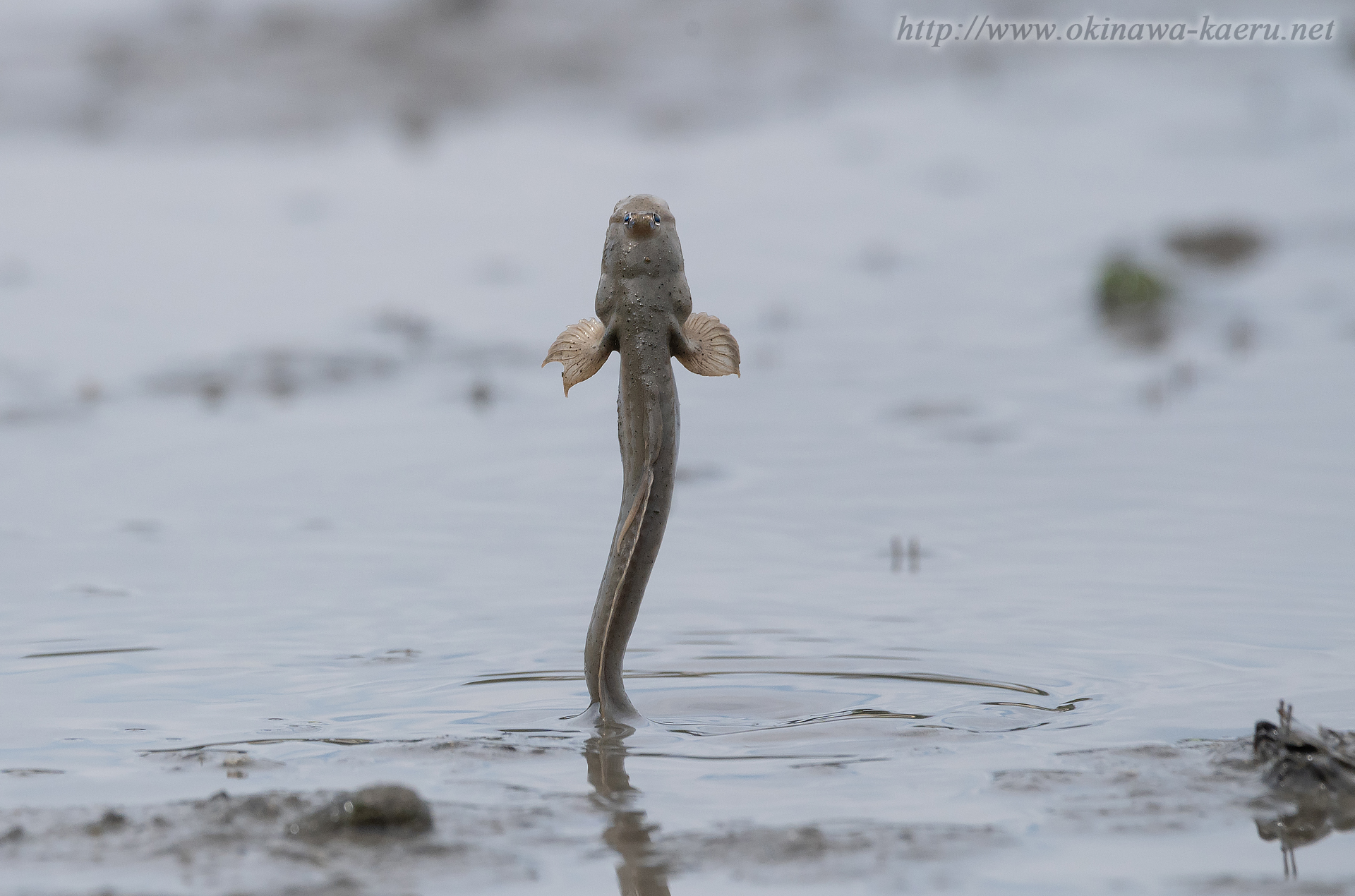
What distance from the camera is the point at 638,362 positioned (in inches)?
170

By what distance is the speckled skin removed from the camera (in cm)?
430

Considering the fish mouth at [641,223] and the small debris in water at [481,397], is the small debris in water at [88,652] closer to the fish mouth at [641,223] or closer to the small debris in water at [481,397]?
the fish mouth at [641,223]

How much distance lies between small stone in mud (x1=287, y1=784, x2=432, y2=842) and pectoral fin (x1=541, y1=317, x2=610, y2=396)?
3.94 ft

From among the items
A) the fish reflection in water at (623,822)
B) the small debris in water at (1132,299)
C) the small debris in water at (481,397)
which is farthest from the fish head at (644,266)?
the small debris in water at (1132,299)

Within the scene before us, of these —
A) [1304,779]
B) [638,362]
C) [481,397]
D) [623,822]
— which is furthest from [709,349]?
[481,397]

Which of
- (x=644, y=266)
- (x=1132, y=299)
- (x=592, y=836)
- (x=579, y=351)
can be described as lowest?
(x=592, y=836)

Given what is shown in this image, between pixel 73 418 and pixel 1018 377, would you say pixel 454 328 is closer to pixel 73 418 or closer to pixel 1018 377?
pixel 73 418

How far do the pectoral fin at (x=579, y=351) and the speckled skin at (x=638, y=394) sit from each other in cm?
3

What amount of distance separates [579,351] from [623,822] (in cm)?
123

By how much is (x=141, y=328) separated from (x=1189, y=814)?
8.58 metres

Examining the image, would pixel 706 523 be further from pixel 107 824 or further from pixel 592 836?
pixel 107 824

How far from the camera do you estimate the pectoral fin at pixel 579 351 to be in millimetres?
4316

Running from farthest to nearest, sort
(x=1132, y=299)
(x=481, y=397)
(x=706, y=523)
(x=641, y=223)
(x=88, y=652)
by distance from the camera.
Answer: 1. (x=1132, y=299)
2. (x=481, y=397)
3. (x=706, y=523)
4. (x=88, y=652)
5. (x=641, y=223)

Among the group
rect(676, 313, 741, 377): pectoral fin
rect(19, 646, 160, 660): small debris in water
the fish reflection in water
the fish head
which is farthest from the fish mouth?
rect(19, 646, 160, 660): small debris in water
